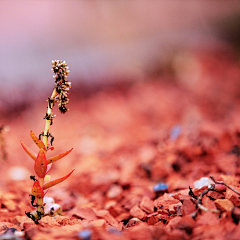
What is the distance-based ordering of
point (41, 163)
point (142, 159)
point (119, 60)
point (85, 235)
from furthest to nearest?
point (119, 60)
point (142, 159)
point (41, 163)
point (85, 235)

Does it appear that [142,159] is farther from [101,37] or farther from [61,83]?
[101,37]

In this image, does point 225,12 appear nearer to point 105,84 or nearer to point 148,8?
point 148,8

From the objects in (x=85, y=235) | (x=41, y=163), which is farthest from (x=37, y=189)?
(x=85, y=235)

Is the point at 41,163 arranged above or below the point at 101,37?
below

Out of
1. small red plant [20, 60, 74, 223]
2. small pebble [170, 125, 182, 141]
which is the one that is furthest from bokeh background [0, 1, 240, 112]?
small red plant [20, 60, 74, 223]

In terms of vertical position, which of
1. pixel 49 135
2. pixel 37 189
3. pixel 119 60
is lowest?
pixel 37 189

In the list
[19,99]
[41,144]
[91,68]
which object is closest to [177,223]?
[41,144]
